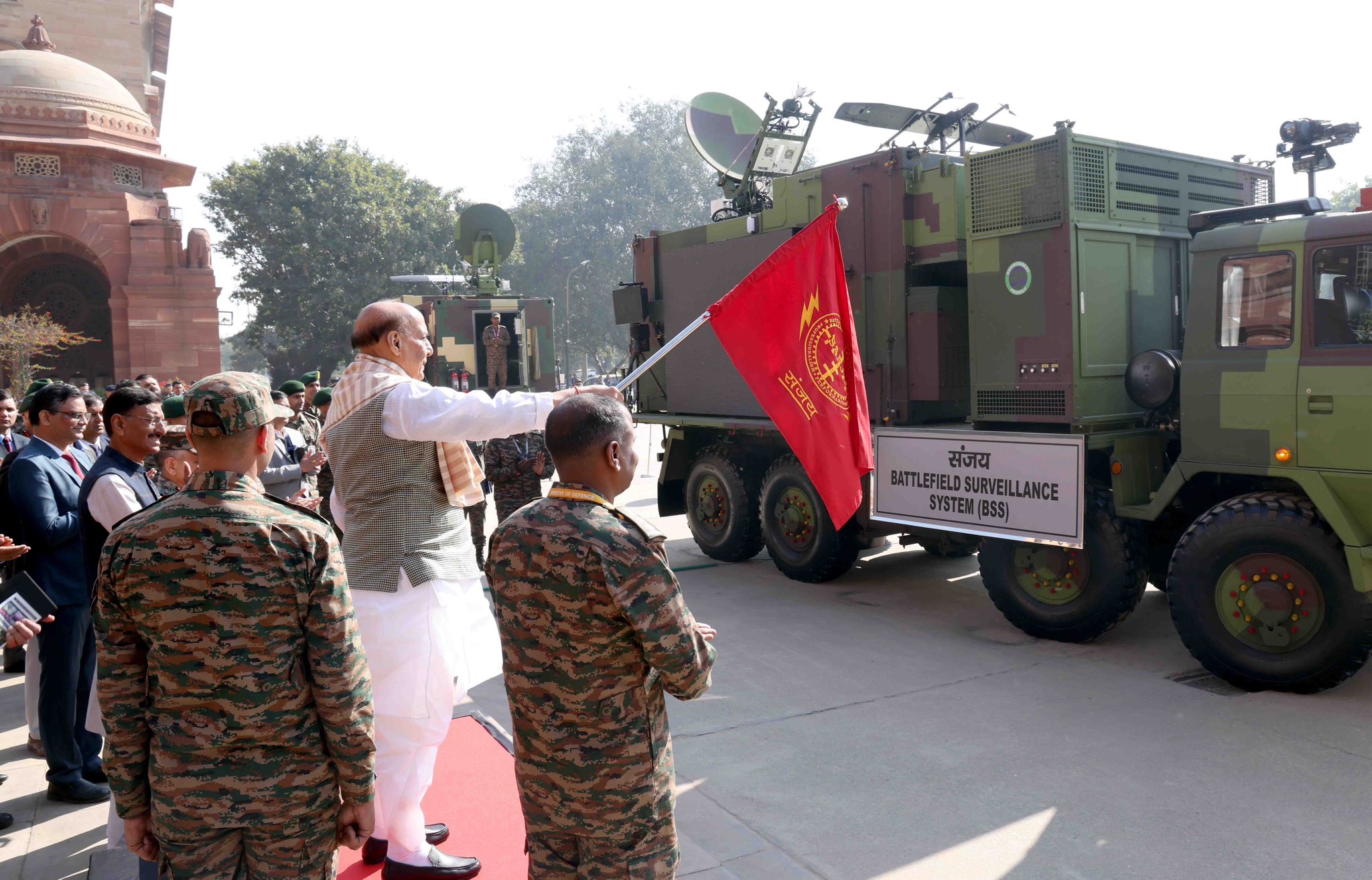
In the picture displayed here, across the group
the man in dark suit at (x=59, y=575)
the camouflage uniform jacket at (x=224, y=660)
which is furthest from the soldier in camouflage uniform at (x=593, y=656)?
Result: the man in dark suit at (x=59, y=575)

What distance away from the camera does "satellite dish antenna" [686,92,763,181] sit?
9.86 metres

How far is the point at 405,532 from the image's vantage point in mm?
3283

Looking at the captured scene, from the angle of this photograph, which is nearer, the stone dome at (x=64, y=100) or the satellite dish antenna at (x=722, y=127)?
the satellite dish antenna at (x=722, y=127)

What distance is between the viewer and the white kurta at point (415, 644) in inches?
124

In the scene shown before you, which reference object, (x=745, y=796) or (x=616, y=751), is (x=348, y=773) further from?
(x=745, y=796)

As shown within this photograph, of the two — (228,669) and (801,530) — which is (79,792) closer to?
(228,669)

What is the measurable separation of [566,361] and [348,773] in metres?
50.9

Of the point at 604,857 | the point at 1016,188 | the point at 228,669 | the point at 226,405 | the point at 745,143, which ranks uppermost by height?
the point at 745,143

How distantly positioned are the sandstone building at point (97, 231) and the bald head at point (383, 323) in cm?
2574

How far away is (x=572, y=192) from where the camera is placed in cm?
5381

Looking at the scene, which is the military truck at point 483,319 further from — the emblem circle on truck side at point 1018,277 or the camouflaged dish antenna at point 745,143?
the emblem circle on truck side at point 1018,277

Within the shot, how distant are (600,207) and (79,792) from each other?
5081 cm

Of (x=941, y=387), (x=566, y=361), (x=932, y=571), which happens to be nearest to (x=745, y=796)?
(x=941, y=387)

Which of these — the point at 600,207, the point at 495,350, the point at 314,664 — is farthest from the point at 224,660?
the point at 600,207
